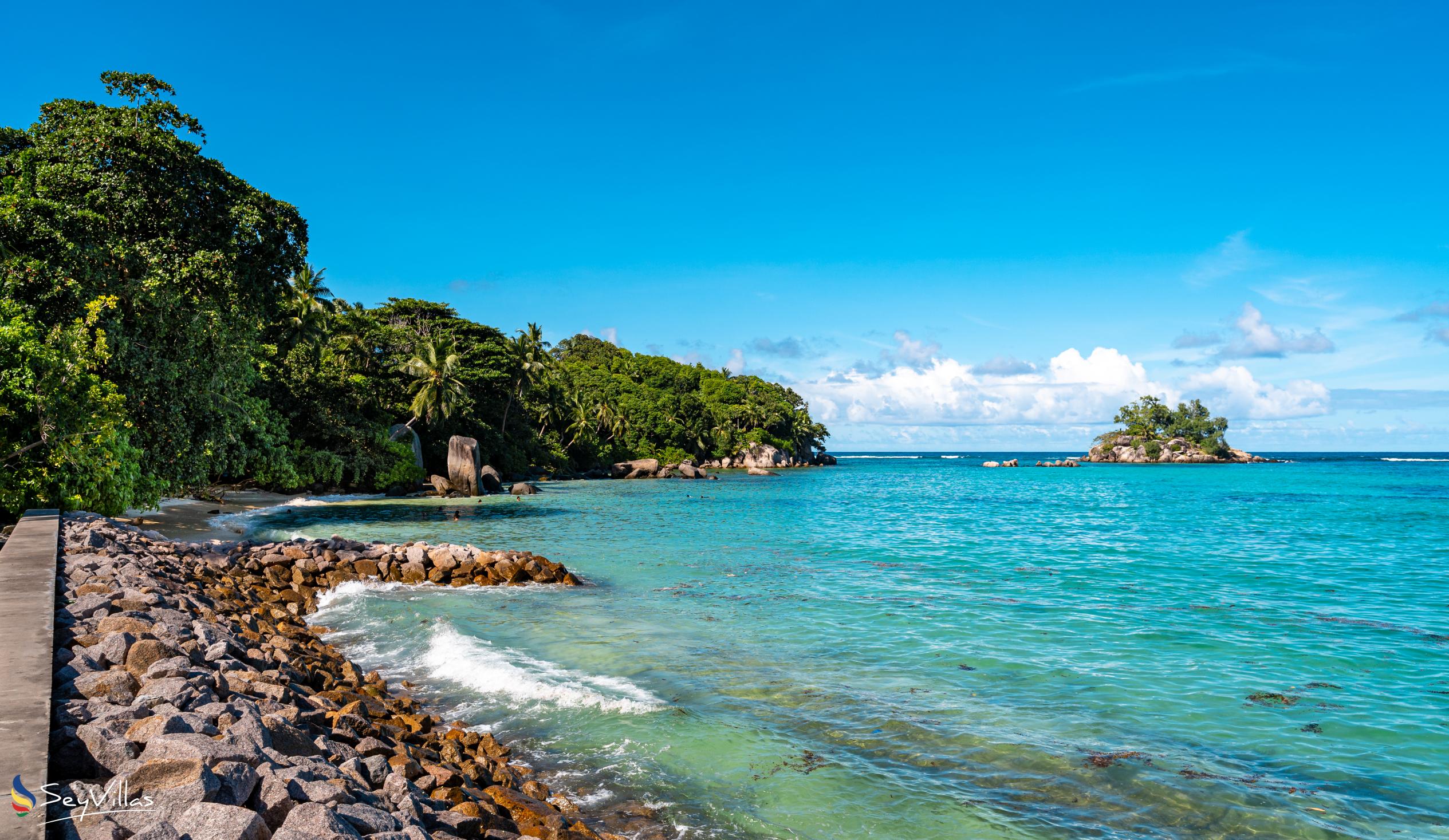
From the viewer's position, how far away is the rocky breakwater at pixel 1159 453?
148000 millimetres

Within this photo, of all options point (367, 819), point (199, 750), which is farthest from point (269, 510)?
point (367, 819)

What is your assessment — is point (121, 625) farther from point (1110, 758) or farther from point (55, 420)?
point (55, 420)

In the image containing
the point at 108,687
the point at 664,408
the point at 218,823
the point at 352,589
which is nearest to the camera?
the point at 218,823

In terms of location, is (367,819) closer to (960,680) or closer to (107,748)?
(107,748)

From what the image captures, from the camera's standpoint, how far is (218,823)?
142 inches

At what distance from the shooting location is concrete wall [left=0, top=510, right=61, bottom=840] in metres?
3.52

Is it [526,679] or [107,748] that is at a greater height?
[107,748]

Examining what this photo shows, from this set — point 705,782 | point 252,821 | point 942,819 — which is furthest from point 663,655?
point 252,821

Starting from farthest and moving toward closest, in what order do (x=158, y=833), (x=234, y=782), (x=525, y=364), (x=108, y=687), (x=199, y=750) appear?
(x=525, y=364)
(x=108, y=687)
(x=199, y=750)
(x=234, y=782)
(x=158, y=833)

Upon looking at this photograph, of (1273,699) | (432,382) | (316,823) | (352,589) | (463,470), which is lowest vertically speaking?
(1273,699)

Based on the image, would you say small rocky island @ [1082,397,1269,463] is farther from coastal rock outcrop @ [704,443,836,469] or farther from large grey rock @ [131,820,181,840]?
large grey rock @ [131,820,181,840]

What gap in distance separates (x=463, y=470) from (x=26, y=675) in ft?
151

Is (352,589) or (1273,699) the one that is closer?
(1273,699)

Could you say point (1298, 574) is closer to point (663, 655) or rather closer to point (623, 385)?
point (663, 655)
